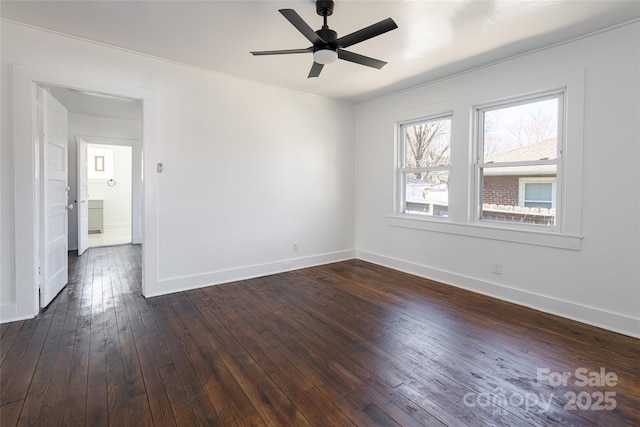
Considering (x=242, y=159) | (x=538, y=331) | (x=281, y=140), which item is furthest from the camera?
(x=281, y=140)

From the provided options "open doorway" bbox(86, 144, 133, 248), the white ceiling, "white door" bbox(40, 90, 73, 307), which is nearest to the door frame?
"white door" bbox(40, 90, 73, 307)

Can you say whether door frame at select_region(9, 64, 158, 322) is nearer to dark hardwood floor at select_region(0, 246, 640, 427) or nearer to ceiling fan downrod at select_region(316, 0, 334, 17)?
dark hardwood floor at select_region(0, 246, 640, 427)

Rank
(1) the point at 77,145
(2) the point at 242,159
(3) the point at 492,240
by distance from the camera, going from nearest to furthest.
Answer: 1. (3) the point at 492,240
2. (2) the point at 242,159
3. (1) the point at 77,145

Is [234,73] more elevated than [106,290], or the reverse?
[234,73]

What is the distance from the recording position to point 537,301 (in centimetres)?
314

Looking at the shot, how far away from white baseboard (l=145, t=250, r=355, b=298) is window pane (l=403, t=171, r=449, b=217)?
1483 mm

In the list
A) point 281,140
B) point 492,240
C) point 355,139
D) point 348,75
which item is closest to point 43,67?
point 281,140

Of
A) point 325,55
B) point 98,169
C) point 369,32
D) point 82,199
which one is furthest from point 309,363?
point 98,169

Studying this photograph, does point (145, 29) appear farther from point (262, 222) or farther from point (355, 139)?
point (355, 139)

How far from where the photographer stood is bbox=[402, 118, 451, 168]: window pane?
414cm

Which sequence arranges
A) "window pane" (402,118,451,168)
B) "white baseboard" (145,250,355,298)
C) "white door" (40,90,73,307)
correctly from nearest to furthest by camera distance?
"white door" (40,90,73,307) < "white baseboard" (145,250,355,298) < "window pane" (402,118,451,168)

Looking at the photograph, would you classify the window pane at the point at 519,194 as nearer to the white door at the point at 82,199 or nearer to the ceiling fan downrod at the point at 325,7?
the ceiling fan downrod at the point at 325,7

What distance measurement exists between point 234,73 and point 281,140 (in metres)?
1.07

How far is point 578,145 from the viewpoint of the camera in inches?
112
